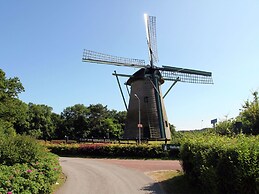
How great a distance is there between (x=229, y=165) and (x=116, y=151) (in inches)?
811

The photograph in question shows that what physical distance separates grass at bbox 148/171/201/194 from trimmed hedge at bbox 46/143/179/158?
9516 mm

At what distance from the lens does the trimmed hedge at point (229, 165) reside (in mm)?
7423

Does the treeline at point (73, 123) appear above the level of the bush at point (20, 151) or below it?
above

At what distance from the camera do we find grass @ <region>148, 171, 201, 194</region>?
12069 millimetres

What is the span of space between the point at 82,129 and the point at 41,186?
7942cm

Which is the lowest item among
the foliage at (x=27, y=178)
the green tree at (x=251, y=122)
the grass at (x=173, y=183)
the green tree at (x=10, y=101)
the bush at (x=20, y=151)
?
the grass at (x=173, y=183)

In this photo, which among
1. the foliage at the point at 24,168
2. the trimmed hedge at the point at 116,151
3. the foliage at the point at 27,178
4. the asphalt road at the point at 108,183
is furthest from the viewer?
the trimmed hedge at the point at 116,151

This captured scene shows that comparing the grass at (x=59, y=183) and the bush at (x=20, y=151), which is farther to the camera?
the grass at (x=59, y=183)

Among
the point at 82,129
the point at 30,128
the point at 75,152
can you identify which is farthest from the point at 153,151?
the point at 82,129

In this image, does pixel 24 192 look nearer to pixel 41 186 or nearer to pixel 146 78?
pixel 41 186

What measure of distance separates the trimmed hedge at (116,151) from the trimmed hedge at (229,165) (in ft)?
Answer: 49.5

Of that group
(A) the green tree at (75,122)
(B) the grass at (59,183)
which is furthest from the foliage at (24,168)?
(A) the green tree at (75,122)

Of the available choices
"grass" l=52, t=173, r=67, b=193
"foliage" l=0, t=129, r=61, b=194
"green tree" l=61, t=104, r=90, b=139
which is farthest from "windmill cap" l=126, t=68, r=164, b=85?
"green tree" l=61, t=104, r=90, b=139

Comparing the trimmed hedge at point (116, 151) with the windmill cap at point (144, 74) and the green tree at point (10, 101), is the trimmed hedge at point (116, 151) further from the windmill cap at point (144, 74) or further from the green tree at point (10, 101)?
the windmill cap at point (144, 74)
